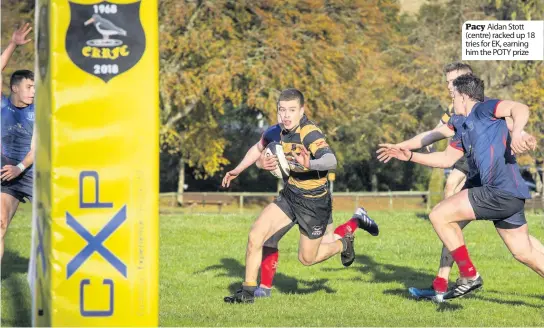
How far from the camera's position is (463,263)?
931cm

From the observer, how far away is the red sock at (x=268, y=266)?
10711mm

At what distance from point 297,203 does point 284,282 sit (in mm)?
2081

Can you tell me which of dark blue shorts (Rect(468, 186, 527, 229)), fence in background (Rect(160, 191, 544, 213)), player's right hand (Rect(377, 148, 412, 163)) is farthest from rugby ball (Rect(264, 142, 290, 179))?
fence in background (Rect(160, 191, 544, 213))

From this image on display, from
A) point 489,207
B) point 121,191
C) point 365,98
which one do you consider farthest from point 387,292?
point 365,98

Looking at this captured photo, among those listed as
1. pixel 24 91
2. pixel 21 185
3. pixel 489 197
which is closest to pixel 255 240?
pixel 489 197

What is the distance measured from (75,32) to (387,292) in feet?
19.7

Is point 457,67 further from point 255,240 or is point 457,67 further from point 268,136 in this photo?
point 255,240

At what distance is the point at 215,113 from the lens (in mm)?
42219

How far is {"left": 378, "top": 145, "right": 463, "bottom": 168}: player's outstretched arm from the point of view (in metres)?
9.55

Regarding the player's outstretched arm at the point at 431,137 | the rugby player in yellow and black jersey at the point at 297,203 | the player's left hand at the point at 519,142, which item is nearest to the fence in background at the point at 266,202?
the player's outstretched arm at the point at 431,137

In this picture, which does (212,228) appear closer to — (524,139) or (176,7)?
(524,139)

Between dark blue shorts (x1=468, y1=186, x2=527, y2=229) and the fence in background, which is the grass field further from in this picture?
the fence in background

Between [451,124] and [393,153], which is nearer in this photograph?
[393,153]

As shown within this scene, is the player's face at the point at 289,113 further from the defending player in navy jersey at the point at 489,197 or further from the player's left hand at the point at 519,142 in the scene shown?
the player's left hand at the point at 519,142
